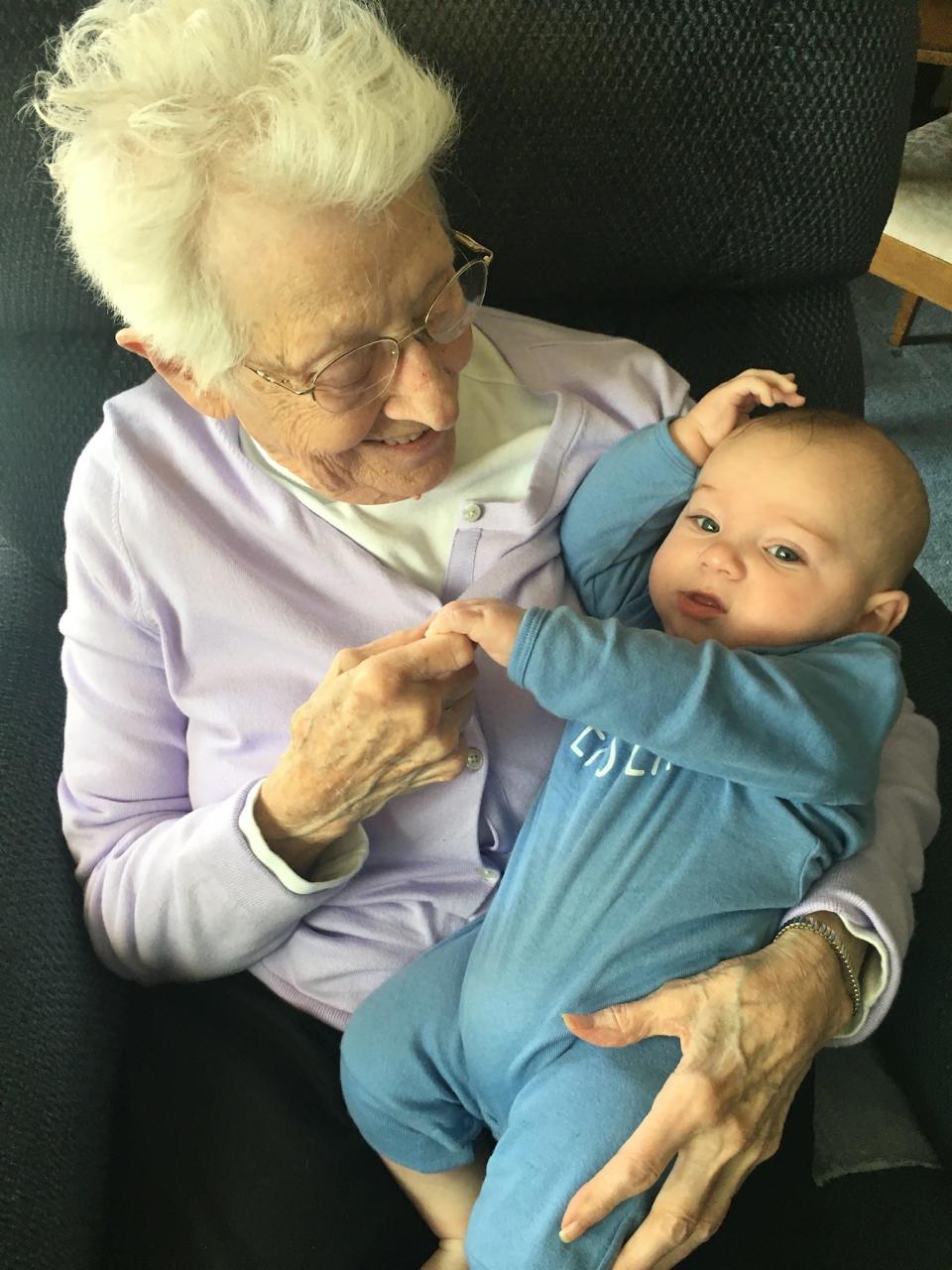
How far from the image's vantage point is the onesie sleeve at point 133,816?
113 cm

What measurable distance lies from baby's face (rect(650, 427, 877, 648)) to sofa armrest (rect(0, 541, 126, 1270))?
0.78 metres

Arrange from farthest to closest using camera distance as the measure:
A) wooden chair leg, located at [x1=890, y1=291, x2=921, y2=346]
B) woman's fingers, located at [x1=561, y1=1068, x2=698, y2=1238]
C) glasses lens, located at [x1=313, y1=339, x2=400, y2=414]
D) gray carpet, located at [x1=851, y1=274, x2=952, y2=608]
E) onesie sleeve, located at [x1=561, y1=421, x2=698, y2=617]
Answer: wooden chair leg, located at [x1=890, y1=291, x2=921, y2=346] → gray carpet, located at [x1=851, y1=274, x2=952, y2=608] → onesie sleeve, located at [x1=561, y1=421, x2=698, y2=617] → glasses lens, located at [x1=313, y1=339, x2=400, y2=414] → woman's fingers, located at [x1=561, y1=1068, x2=698, y2=1238]

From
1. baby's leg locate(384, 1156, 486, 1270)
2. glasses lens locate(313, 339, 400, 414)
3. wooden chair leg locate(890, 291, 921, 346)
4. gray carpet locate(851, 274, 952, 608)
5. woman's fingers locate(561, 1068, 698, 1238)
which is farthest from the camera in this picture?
wooden chair leg locate(890, 291, 921, 346)

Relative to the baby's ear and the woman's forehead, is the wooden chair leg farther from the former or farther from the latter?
the woman's forehead

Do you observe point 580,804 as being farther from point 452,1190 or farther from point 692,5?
point 692,5

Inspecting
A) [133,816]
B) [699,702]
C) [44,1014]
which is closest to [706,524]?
[699,702]

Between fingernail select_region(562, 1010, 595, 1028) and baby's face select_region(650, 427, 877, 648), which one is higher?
baby's face select_region(650, 427, 877, 648)

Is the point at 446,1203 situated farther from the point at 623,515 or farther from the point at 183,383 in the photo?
the point at 183,383

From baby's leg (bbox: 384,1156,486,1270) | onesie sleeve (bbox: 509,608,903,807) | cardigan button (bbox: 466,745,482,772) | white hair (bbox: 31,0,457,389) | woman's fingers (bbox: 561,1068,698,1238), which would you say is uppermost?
white hair (bbox: 31,0,457,389)

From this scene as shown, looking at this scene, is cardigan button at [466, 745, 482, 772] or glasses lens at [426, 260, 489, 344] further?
cardigan button at [466, 745, 482, 772]

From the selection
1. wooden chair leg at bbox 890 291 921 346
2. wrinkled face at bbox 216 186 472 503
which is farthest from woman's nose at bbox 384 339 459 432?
wooden chair leg at bbox 890 291 921 346

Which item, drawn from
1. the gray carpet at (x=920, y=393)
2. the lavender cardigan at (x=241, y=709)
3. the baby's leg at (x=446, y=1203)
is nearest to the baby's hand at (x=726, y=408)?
the lavender cardigan at (x=241, y=709)

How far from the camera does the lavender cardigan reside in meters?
1.17

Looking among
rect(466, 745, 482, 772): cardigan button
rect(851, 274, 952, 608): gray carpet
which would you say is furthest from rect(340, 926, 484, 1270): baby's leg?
rect(851, 274, 952, 608): gray carpet
